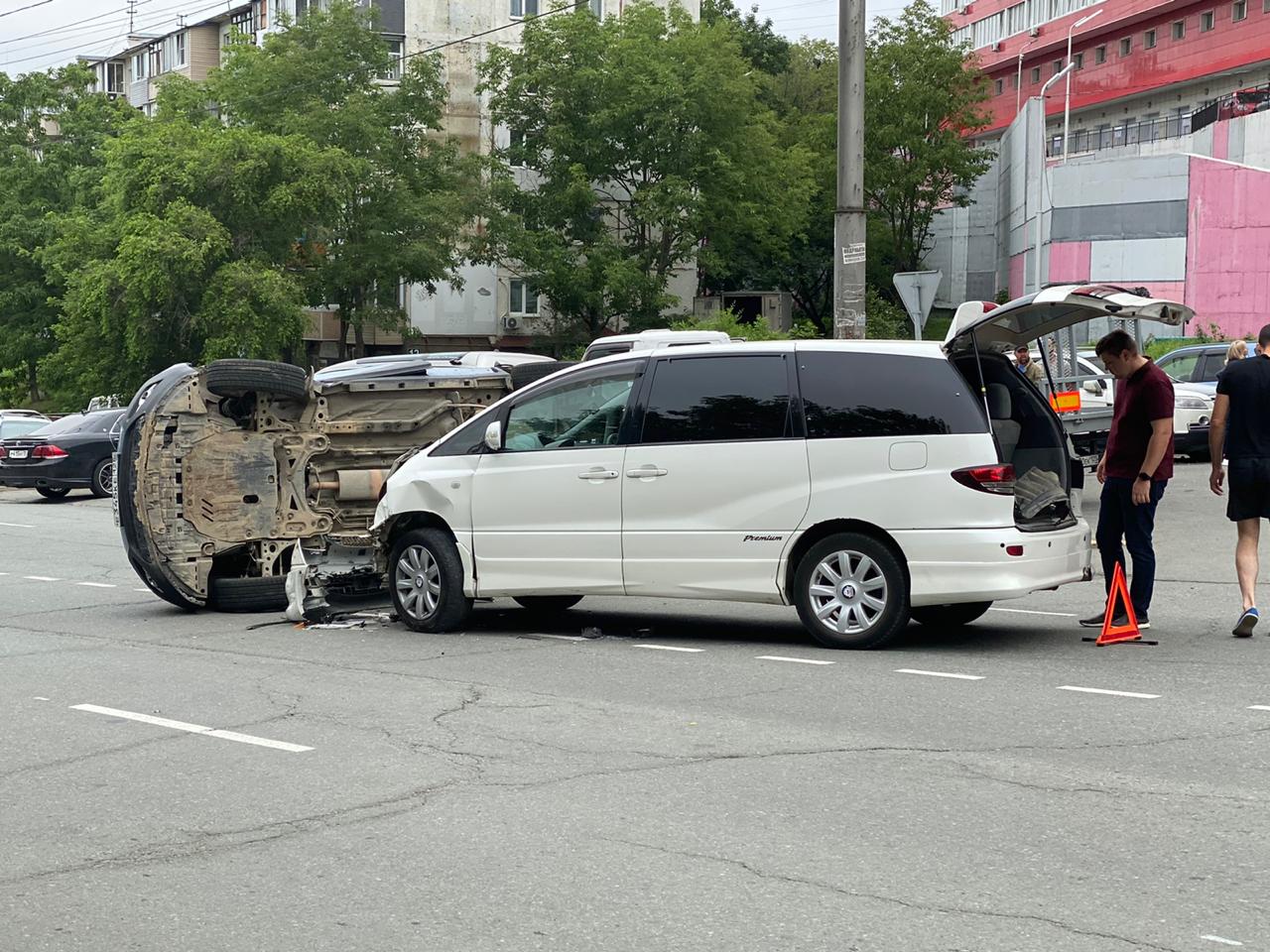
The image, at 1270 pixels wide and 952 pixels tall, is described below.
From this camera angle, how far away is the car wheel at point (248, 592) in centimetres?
1247

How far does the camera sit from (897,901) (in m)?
4.89

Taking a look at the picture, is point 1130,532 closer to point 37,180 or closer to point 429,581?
point 429,581

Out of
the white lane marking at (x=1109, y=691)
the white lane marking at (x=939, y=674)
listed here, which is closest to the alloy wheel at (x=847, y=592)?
the white lane marking at (x=939, y=674)

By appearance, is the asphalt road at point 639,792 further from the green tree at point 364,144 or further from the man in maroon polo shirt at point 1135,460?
the green tree at point 364,144

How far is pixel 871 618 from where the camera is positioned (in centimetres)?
962

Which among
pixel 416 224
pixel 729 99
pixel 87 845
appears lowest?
pixel 87 845

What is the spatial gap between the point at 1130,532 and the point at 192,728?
588cm

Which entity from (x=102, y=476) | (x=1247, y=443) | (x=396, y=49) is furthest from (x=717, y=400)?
(x=396, y=49)

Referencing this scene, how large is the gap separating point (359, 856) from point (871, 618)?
4.79 meters

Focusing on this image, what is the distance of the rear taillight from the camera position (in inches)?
369

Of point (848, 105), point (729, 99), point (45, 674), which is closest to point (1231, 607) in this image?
point (848, 105)

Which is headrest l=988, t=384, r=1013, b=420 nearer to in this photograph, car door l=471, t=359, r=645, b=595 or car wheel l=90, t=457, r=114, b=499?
car door l=471, t=359, r=645, b=595

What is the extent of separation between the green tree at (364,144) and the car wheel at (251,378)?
35.4m

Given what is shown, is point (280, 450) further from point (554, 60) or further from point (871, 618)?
point (554, 60)
